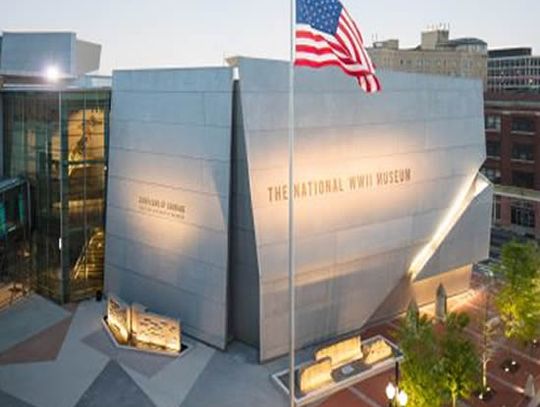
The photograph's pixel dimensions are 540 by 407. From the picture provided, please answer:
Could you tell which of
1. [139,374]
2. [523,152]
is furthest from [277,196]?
[523,152]

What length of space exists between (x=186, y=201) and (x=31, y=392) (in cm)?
998

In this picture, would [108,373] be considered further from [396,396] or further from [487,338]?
[487,338]

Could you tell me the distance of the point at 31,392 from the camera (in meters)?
23.4

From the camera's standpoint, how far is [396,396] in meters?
19.8

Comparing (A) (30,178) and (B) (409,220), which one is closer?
(B) (409,220)

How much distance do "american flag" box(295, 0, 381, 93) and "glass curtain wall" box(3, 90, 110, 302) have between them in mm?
17878

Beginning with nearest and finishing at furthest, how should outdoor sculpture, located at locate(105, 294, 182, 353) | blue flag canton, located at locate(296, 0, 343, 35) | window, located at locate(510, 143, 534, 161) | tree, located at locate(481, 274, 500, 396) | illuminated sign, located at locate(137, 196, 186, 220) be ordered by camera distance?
blue flag canton, located at locate(296, 0, 343, 35) < tree, located at locate(481, 274, 500, 396) < outdoor sculpture, located at locate(105, 294, 182, 353) < illuminated sign, located at locate(137, 196, 186, 220) < window, located at locate(510, 143, 534, 161)

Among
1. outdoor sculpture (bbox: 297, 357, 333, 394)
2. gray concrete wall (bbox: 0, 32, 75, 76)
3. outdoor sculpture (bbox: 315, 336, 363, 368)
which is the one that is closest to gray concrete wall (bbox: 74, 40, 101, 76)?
gray concrete wall (bbox: 0, 32, 75, 76)

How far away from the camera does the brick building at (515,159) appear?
56.7 metres

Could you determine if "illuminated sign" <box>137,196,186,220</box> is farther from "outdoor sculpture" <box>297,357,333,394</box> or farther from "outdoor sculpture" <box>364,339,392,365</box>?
"outdoor sculpture" <box>364,339,392,365</box>

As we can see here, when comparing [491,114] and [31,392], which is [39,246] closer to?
[31,392]

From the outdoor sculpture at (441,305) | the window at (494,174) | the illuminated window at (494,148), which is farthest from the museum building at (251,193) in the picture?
the illuminated window at (494,148)

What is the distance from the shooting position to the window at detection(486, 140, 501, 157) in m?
60.4

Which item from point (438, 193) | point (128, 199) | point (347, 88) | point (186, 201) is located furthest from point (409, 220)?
point (128, 199)
